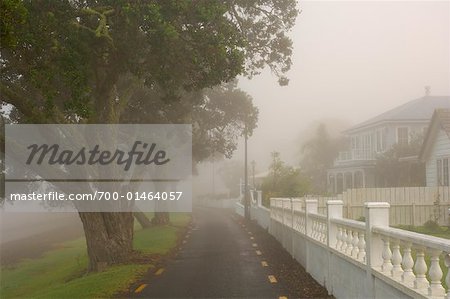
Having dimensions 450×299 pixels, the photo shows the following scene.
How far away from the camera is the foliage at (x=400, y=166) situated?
4831cm

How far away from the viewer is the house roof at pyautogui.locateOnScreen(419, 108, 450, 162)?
113ft

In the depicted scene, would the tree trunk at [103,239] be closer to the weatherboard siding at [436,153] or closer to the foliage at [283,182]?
the foliage at [283,182]

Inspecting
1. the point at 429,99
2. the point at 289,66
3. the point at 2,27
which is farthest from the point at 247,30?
the point at 429,99

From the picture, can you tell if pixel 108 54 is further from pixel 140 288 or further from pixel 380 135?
pixel 380 135

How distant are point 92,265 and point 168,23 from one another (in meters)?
8.62

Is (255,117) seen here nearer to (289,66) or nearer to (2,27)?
(289,66)

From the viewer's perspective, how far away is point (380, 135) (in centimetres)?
5494

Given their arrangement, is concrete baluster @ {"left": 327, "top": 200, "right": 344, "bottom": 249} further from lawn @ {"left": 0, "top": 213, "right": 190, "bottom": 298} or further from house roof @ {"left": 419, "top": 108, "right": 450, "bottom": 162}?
house roof @ {"left": 419, "top": 108, "right": 450, "bottom": 162}

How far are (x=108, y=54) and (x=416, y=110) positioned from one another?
42.1m

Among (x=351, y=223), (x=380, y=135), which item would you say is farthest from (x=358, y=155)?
(x=351, y=223)

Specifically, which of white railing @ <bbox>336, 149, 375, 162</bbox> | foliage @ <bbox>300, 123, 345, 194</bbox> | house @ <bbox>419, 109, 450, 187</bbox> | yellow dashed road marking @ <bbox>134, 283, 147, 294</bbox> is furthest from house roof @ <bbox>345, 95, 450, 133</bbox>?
yellow dashed road marking @ <bbox>134, 283, 147, 294</bbox>

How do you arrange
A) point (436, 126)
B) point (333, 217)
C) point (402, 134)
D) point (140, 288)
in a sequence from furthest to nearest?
point (402, 134)
point (436, 126)
point (140, 288)
point (333, 217)

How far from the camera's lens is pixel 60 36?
15844 mm

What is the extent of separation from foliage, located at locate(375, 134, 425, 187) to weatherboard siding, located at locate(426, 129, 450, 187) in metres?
9.86
